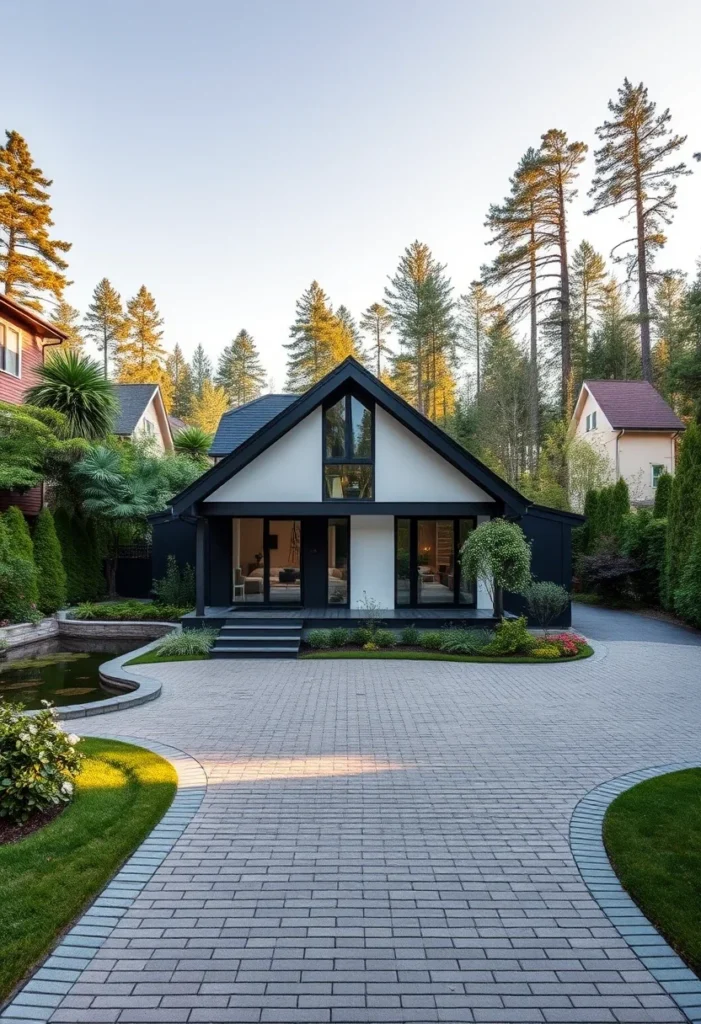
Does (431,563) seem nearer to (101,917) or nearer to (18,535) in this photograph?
(18,535)

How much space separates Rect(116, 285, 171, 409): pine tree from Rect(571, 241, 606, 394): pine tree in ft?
95.9

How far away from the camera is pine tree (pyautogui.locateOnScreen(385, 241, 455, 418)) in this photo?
36750 mm

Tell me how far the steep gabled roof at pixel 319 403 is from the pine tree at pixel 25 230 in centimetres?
2545

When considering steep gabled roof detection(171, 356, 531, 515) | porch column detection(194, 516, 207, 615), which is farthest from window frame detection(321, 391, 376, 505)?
A: porch column detection(194, 516, 207, 615)

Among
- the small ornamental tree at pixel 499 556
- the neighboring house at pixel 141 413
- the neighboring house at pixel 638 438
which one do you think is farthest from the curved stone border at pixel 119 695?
the neighboring house at pixel 638 438

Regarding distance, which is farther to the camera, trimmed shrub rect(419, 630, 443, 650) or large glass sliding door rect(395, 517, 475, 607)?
large glass sliding door rect(395, 517, 475, 607)

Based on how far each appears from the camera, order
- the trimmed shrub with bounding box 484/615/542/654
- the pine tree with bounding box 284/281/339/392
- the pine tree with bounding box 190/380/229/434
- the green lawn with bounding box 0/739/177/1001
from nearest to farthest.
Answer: the green lawn with bounding box 0/739/177/1001 → the trimmed shrub with bounding box 484/615/542/654 → the pine tree with bounding box 284/281/339/392 → the pine tree with bounding box 190/380/229/434

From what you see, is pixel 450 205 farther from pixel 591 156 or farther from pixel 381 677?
pixel 591 156

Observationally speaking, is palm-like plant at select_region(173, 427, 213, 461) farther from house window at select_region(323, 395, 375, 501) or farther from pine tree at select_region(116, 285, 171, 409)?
pine tree at select_region(116, 285, 171, 409)

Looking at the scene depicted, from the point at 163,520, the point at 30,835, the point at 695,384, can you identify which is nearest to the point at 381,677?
the point at 30,835

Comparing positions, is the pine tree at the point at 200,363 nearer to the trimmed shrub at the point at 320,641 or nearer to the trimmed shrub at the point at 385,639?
the trimmed shrub at the point at 320,641

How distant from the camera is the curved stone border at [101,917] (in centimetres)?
279

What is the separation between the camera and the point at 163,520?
51.5 ft

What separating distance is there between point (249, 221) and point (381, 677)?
53.7ft
